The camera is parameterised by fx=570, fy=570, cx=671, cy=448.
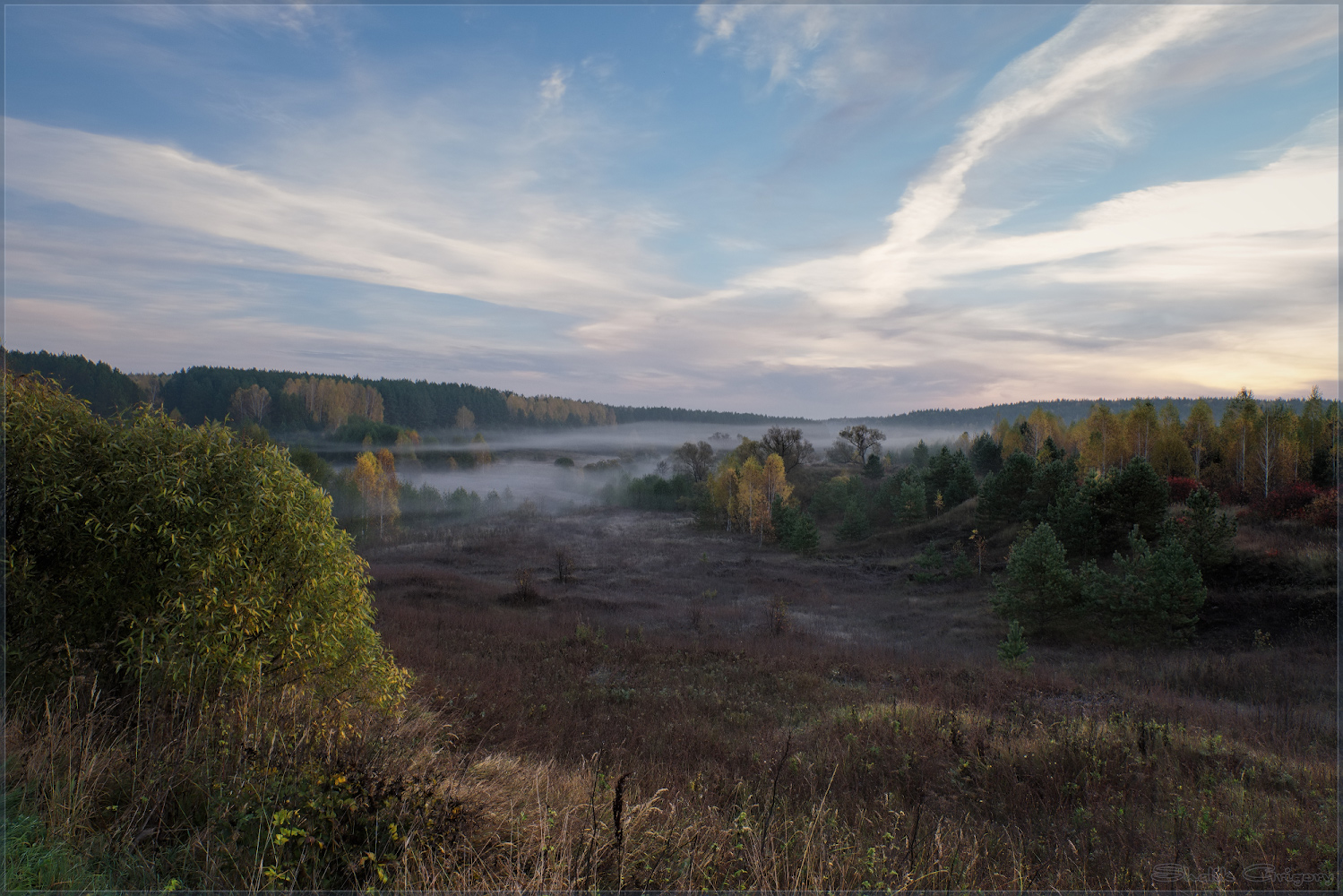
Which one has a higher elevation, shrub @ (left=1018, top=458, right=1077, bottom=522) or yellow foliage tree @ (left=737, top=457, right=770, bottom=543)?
shrub @ (left=1018, top=458, right=1077, bottom=522)

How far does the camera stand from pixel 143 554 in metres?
5.96

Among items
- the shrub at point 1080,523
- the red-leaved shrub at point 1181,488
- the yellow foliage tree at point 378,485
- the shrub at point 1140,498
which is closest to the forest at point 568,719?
the shrub at point 1140,498

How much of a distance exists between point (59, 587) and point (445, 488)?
319 feet

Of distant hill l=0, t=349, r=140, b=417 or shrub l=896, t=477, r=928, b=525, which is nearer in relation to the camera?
distant hill l=0, t=349, r=140, b=417

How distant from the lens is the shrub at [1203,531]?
79.2 ft

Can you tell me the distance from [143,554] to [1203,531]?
33.7 m

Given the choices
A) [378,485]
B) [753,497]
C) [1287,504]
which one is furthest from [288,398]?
[1287,504]

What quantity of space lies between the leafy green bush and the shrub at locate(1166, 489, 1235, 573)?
3127 cm

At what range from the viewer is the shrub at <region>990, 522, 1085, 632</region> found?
23.6 m

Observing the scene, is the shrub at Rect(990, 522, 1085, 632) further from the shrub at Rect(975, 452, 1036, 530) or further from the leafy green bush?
the leafy green bush

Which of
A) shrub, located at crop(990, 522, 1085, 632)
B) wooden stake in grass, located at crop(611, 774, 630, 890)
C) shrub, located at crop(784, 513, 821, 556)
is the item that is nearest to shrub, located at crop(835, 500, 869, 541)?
shrub, located at crop(784, 513, 821, 556)

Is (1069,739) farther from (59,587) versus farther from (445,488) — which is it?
(445,488)

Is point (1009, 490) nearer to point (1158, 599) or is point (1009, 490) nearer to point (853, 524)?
point (853, 524)

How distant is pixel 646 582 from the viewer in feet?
125
